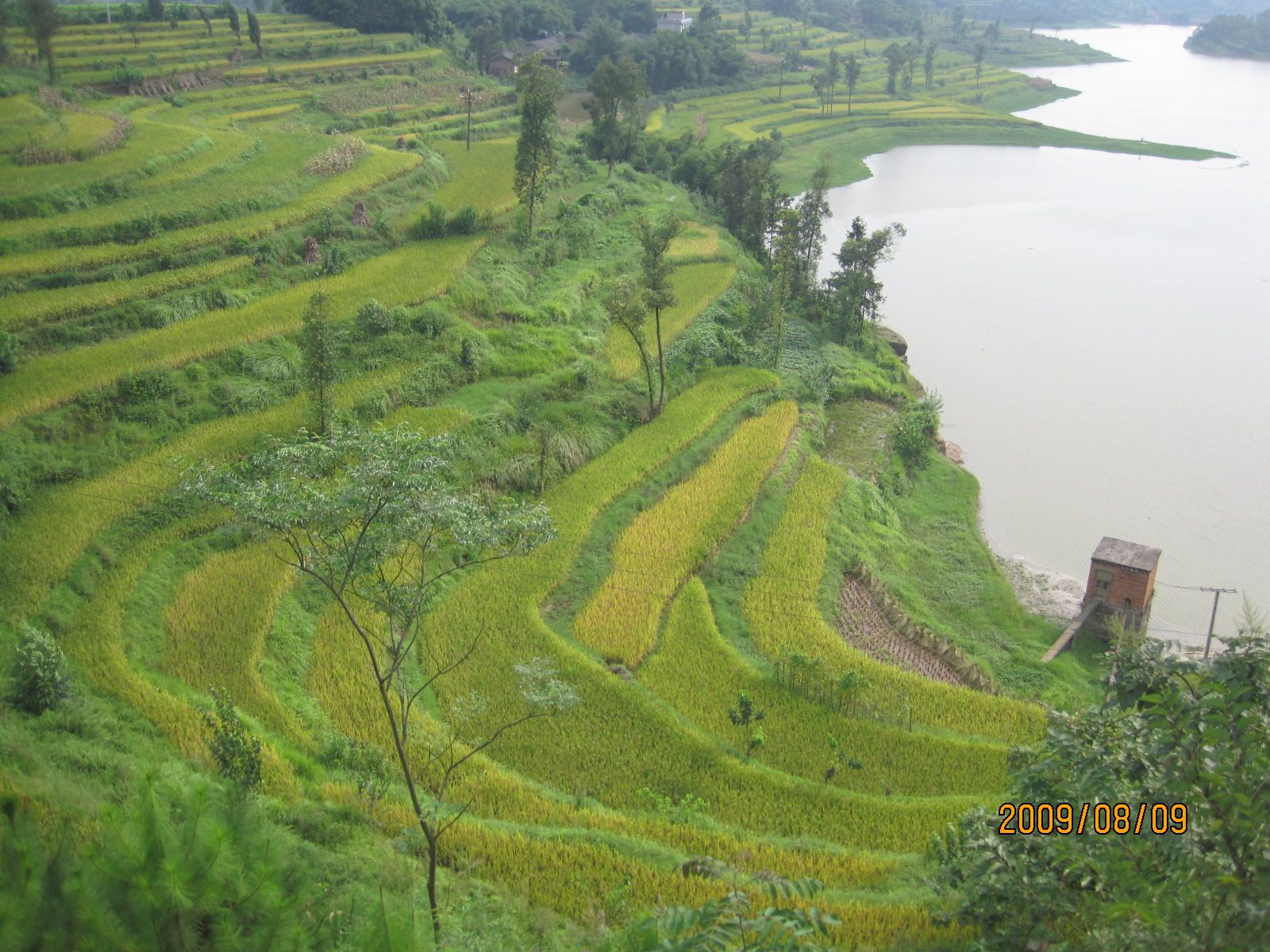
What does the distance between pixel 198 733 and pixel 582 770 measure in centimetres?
469

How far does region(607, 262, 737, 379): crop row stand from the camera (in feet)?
84.3

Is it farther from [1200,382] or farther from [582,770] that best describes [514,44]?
[582,770]

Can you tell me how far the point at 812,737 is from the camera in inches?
545

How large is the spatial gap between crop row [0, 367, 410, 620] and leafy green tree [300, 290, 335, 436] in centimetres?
68

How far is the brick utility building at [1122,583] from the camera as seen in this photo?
59.6 ft

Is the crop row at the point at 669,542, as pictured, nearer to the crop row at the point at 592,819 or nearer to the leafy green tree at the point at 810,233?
the crop row at the point at 592,819

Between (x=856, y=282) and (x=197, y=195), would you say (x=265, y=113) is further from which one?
(x=856, y=282)

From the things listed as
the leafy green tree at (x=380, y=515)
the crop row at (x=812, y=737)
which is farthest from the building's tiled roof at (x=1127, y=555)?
the leafy green tree at (x=380, y=515)

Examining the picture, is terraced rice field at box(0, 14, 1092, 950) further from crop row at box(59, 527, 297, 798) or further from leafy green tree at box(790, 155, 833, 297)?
leafy green tree at box(790, 155, 833, 297)

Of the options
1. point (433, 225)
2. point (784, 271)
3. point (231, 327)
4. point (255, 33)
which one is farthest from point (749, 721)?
point (255, 33)

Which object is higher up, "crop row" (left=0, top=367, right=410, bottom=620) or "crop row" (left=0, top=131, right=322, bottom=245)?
"crop row" (left=0, top=131, right=322, bottom=245)

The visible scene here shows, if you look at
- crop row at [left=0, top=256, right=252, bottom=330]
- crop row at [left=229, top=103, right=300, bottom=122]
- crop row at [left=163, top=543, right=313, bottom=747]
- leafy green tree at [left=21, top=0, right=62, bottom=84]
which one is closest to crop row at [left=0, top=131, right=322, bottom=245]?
crop row at [left=0, top=256, right=252, bottom=330]
